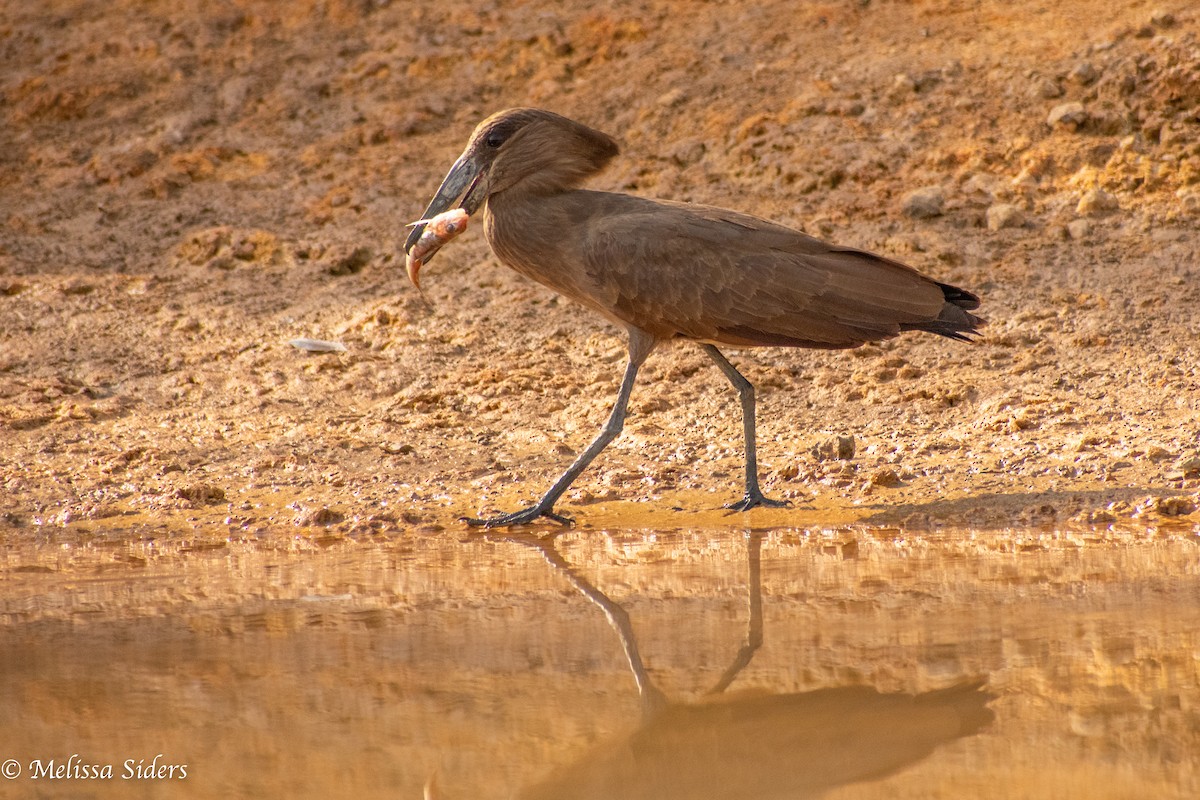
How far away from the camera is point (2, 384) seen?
7609 mm

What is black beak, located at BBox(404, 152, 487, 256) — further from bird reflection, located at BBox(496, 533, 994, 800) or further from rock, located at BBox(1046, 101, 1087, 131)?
rock, located at BBox(1046, 101, 1087, 131)

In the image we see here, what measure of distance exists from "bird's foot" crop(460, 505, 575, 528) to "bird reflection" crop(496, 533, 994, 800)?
91.3 inches

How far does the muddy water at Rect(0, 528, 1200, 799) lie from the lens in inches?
116

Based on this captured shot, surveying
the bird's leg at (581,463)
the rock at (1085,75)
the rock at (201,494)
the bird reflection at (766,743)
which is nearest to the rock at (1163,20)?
the rock at (1085,75)

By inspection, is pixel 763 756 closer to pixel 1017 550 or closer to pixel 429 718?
pixel 429 718

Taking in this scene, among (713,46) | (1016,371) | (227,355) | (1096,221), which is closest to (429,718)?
(1016,371)

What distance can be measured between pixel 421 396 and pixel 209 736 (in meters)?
4.30

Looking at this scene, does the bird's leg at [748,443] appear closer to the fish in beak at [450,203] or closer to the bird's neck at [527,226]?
the bird's neck at [527,226]

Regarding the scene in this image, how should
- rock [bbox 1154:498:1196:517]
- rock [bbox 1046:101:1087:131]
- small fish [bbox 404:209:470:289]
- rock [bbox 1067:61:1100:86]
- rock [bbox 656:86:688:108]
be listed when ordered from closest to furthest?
rock [bbox 1154:498:1196:517], small fish [bbox 404:209:470:289], rock [bbox 1046:101:1087:131], rock [bbox 1067:61:1100:86], rock [bbox 656:86:688:108]

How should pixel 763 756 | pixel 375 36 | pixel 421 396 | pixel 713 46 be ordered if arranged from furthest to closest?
pixel 375 36
pixel 713 46
pixel 421 396
pixel 763 756

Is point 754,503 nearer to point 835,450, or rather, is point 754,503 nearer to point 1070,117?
point 835,450

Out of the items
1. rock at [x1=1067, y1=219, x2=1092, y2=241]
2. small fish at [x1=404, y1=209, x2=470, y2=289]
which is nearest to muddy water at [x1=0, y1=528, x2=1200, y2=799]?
small fish at [x1=404, y1=209, x2=470, y2=289]

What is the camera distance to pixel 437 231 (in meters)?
6.09

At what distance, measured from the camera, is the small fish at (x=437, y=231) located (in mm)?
6055
